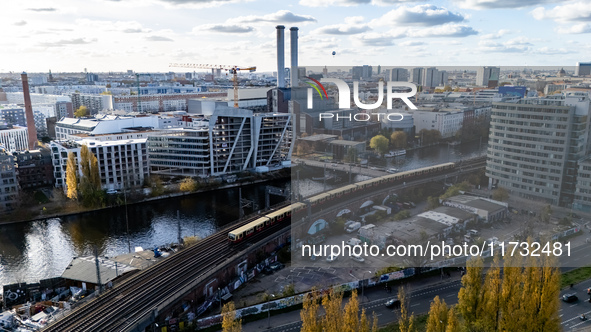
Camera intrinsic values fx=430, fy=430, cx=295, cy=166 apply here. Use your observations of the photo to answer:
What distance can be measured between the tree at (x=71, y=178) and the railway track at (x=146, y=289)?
5.60m

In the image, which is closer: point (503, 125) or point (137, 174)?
point (503, 125)

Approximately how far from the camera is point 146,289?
6879 mm

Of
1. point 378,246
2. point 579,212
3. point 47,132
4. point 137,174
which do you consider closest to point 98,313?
point 378,246

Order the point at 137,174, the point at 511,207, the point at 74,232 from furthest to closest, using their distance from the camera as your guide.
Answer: the point at 137,174 → the point at 74,232 → the point at 511,207

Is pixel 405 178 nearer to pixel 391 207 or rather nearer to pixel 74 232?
pixel 391 207

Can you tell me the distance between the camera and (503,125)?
6547 millimetres

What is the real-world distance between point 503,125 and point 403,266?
2.86m

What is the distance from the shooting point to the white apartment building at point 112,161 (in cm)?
1334

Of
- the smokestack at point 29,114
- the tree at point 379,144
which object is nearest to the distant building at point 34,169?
the smokestack at point 29,114

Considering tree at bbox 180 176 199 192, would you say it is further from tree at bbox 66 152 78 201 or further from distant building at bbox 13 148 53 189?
distant building at bbox 13 148 53 189

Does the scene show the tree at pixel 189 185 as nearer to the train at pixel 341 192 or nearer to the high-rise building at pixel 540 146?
the train at pixel 341 192

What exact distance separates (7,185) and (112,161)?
2.88m

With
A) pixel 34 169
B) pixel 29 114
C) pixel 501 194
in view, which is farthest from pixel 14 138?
pixel 501 194

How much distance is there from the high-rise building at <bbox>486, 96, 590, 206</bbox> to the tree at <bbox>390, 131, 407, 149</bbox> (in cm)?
136
